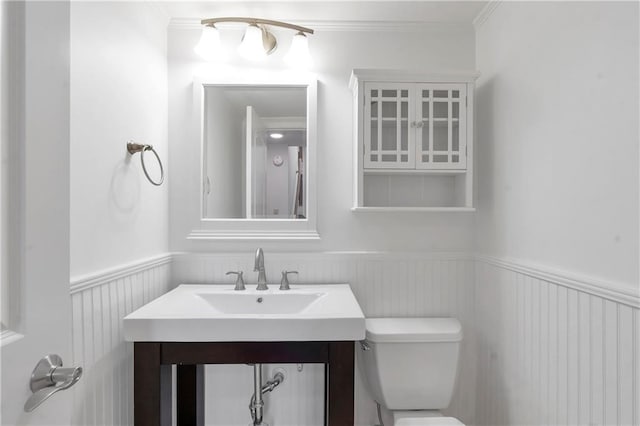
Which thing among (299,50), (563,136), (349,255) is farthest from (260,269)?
(563,136)

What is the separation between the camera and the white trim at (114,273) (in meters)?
1.09

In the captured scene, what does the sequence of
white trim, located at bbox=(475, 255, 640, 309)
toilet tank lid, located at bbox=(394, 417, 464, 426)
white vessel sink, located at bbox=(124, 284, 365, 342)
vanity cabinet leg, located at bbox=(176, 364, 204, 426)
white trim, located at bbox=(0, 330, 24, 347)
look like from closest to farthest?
white trim, located at bbox=(0, 330, 24, 347)
white trim, located at bbox=(475, 255, 640, 309)
white vessel sink, located at bbox=(124, 284, 365, 342)
toilet tank lid, located at bbox=(394, 417, 464, 426)
vanity cabinet leg, located at bbox=(176, 364, 204, 426)

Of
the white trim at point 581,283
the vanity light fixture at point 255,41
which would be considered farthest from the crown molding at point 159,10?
the white trim at point 581,283

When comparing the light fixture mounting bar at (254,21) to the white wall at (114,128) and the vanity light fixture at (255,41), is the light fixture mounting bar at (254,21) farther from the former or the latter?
the white wall at (114,128)

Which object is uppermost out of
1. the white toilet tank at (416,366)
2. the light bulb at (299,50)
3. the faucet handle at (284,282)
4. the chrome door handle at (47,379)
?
the light bulb at (299,50)

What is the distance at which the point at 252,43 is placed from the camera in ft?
5.46

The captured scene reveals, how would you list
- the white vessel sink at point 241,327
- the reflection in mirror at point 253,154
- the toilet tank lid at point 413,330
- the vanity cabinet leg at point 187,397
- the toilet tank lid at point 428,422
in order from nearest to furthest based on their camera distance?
the white vessel sink at point 241,327, the toilet tank lid at point 428,422, the toilet tank lid at point 413,330, the vanity cabinet leg at point 187,397, the reflection in mirror at point 253,154

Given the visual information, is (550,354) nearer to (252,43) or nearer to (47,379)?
(47,379)

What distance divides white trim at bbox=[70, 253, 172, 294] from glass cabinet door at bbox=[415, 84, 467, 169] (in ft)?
4.04

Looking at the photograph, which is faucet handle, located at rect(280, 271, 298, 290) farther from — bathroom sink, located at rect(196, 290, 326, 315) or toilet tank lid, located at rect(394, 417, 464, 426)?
toilet tank lid, located at rect(394, 417, 464, 426)

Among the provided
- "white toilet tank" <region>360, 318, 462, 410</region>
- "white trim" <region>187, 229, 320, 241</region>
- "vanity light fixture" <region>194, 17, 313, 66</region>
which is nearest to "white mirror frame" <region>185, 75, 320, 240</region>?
"white trim" <region>187, 229, 320, 241</region>

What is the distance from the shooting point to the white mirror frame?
1.77m

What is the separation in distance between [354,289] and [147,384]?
3.13ft

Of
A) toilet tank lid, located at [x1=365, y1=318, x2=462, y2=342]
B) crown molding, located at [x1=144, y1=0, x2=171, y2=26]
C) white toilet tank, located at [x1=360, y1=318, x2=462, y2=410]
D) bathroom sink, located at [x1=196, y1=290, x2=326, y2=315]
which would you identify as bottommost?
white toilet tank, located at [x1=360, y1=318, x2=462, y2=410]
